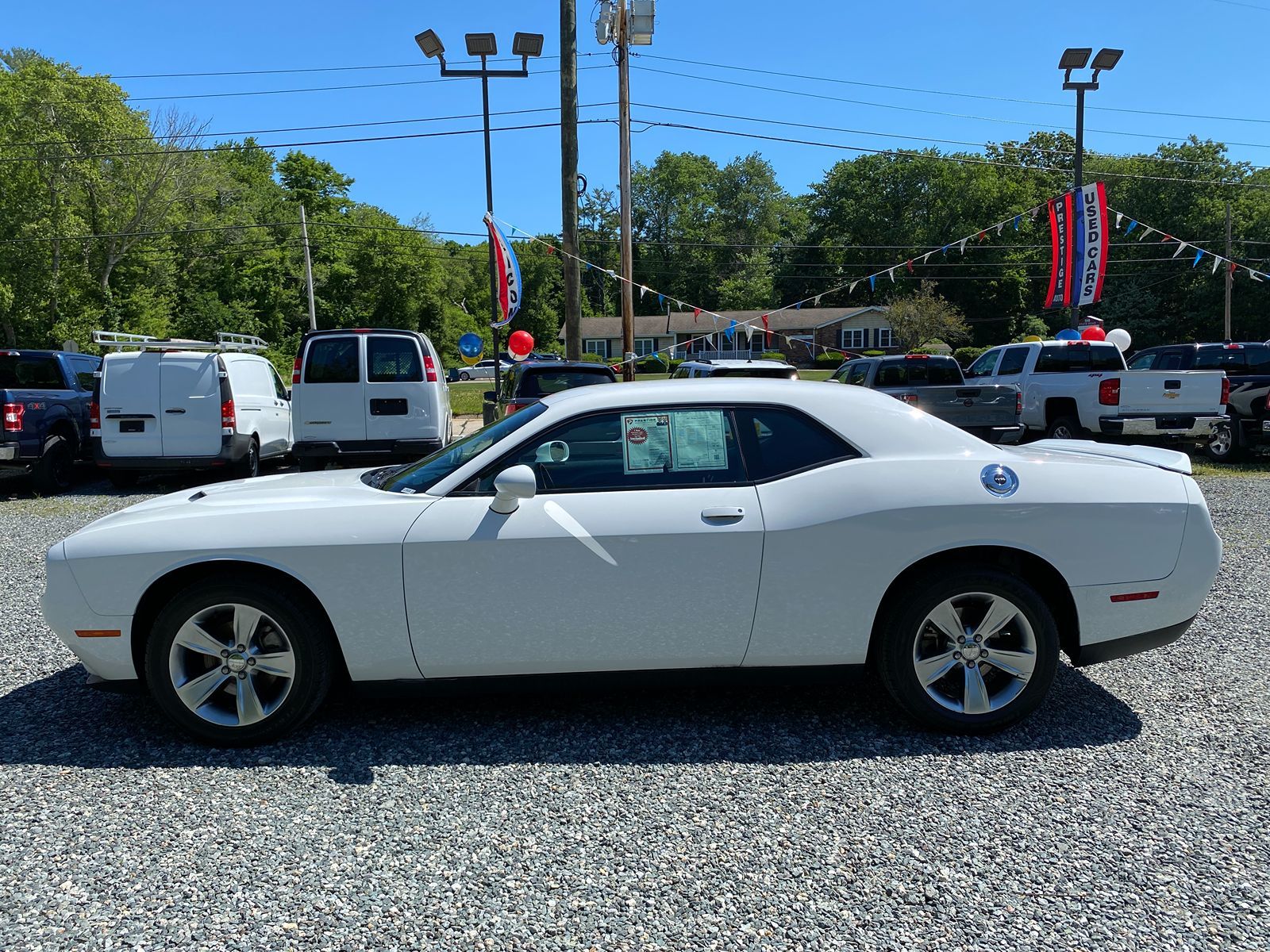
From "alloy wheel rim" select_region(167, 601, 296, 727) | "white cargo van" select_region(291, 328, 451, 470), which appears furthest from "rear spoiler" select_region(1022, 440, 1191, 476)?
"white cargo van" select_region(291, 328, 451, 470)

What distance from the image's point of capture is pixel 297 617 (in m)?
3.59

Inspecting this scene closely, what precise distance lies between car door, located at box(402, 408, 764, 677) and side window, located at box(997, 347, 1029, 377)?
13.6m

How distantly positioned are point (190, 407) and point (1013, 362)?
13.2 meters

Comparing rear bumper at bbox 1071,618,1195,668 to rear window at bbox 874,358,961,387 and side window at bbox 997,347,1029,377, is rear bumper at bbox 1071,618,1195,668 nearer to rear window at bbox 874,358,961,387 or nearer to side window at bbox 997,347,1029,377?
rear window at bbox 874,358,961,387

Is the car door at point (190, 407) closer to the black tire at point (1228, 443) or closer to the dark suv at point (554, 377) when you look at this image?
the dark suv at point (554, 377)

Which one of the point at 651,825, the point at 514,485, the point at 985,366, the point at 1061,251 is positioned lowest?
the point at 651,825

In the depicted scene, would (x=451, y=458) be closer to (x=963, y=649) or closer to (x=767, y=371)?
→ (x=963, y=649)

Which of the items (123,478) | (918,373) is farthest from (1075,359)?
(123,478)

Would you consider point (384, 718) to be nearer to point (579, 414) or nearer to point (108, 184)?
point (579, 414)

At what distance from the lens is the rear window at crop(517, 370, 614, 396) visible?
11375 mm

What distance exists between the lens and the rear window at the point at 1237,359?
16.3 metres

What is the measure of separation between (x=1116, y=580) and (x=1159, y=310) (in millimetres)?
69511

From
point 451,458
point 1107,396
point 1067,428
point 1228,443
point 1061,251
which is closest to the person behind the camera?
point 451,458

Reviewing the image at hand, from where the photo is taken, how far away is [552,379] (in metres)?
11.5
